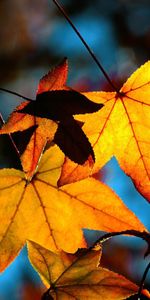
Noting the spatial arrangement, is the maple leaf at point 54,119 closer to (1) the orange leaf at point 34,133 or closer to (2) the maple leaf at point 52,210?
(1) the orange leaf at point 34,133

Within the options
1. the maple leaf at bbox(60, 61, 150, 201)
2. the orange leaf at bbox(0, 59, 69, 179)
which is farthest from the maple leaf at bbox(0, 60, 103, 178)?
the maple leaf at bbox(60, 61, 150, 201)

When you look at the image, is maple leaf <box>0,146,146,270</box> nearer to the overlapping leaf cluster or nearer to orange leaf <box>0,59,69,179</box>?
the overlapping leaf cluster

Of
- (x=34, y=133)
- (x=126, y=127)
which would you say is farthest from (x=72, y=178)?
(x=126, y=127)

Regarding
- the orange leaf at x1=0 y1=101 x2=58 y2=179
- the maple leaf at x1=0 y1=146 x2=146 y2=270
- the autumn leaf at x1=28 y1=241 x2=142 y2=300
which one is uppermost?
the orange leaf at x1=0 y1=101 x2=58 y2=179

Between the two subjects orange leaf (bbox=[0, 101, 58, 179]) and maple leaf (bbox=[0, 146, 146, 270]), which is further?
maple leaf (bbox=[0, 146, 146, 270])

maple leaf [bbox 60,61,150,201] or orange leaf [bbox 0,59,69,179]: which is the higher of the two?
orange leaf [bbox 0,59,69,179]

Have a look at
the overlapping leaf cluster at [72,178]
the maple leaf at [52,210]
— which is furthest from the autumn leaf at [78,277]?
the maple leaf at [52,210]

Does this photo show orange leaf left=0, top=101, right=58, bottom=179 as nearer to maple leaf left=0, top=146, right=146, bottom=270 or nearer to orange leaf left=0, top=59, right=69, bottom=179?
orange leaf left=0, top=59, right=69, bottom=179
